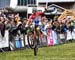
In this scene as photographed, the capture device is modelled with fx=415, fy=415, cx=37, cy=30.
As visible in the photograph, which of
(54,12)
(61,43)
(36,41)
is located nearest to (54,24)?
(61,43)

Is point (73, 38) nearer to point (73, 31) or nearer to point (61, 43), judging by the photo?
point (73, 31)

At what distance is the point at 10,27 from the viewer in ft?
78.2

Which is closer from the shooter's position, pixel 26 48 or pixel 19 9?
pixel 26 48

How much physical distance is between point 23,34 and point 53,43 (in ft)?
14.0

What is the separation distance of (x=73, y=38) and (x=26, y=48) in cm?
871

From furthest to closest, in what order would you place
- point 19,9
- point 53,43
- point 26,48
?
point 19,9
point 53,43
point 26,48

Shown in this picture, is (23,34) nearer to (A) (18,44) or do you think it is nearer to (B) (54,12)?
(A) (18,44)

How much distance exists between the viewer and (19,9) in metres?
76.6

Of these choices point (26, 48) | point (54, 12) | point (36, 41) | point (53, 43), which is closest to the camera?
point (36, 41)

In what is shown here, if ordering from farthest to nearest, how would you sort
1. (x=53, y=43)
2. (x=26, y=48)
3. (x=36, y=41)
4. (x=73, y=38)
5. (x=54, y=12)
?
(x=54, y=12) < (x=73, y=38) < (x=53, y=43) < (x=26, y=48) < (x=36, y=41)

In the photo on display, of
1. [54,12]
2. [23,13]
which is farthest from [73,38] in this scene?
[23,13]

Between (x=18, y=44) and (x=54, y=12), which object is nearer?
(x=18, y=44)

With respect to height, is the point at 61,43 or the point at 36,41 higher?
the point at 36,41

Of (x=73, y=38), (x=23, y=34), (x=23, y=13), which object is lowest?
(x=23, y=13)
